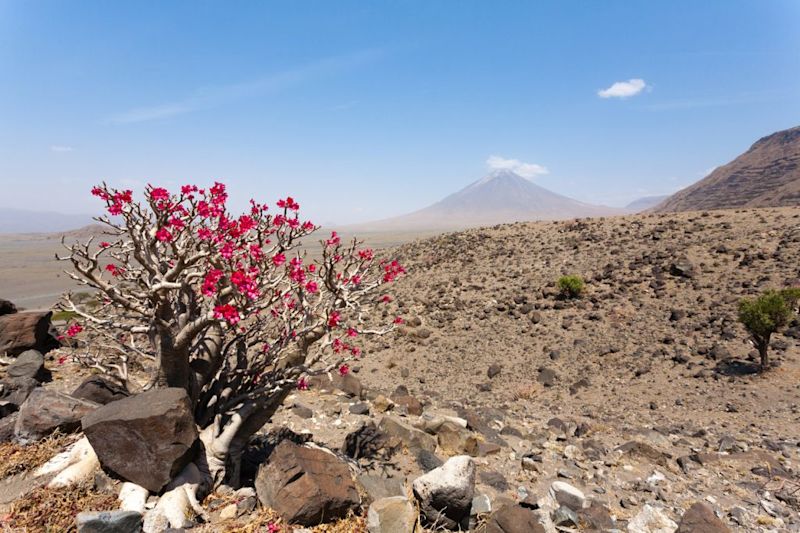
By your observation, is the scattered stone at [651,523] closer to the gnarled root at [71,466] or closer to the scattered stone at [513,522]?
the scattered stone at [513,522]

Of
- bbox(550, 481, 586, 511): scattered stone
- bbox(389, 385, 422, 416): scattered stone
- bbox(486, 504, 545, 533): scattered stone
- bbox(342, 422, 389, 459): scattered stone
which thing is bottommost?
bbox(389, 385, 422, 416): scattered stone

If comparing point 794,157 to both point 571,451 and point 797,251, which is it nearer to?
point 797,251

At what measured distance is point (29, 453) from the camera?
4.83 m

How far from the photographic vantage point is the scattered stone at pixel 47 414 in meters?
5.11

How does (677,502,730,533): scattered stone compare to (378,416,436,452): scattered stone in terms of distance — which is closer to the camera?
(677,502,730,533): scattered stone

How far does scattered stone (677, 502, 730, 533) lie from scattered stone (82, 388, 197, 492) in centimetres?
535

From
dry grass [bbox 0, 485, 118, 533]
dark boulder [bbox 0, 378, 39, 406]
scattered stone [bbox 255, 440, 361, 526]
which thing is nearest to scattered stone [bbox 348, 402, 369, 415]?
scattered stone [bbox 255, 440, 361, 526]

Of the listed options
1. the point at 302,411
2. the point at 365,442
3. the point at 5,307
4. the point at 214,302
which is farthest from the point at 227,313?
the point at 5,307

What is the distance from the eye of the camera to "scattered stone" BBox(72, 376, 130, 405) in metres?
5.93

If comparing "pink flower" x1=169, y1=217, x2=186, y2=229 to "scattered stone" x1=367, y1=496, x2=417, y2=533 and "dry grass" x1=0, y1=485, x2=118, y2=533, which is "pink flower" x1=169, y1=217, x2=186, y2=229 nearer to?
"dry grass" x1=0, y1=485, x2=118, y2=533

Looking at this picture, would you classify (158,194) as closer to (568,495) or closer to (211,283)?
(211,283)

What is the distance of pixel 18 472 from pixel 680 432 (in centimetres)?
1050

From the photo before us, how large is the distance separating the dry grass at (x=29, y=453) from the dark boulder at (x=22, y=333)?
532 cm

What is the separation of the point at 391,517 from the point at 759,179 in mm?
123681
